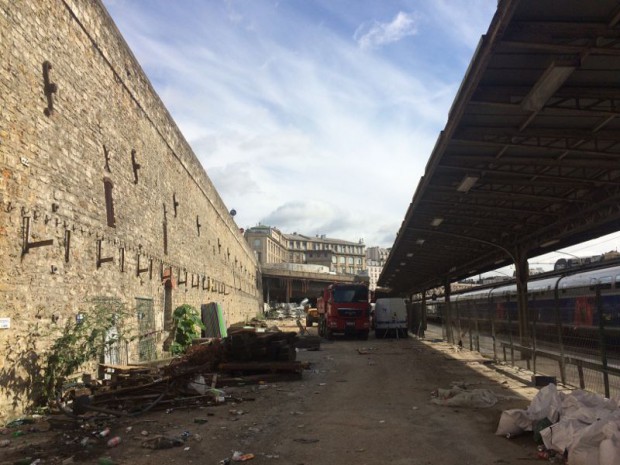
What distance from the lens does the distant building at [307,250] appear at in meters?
132

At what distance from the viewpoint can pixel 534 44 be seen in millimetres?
5895

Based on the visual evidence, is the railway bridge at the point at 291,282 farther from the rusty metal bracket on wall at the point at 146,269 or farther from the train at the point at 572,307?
the train at the point at 572,307

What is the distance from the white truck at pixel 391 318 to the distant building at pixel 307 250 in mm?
98438

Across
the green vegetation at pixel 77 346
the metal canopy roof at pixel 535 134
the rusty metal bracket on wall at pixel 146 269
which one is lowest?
the green vegetation at pixel 77 346

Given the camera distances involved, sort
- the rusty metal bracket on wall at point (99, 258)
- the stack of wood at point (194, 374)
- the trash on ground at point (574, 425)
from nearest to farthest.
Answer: the trash on ground at point (574, 425) < the stack of wood at point (194, 374) < the rusty metal bracket on wall at point (99, 258)

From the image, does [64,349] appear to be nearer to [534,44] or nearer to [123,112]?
[123,112]

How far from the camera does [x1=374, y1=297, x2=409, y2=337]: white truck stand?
100 feet

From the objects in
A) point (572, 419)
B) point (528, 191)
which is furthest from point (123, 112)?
point (572, 419)

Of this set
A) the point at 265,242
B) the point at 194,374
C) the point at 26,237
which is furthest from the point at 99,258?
the point at 265,242

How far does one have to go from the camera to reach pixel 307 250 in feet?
535

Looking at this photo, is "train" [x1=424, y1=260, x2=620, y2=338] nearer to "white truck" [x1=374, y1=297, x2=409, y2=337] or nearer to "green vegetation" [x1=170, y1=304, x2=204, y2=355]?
"green vegetation" [x1=170, y1=304, x2=204, y2=355]

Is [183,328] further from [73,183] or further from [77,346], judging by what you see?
[73,183]

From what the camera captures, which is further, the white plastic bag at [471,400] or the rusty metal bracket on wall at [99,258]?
the rusty metal bracket on wall at [99,258]

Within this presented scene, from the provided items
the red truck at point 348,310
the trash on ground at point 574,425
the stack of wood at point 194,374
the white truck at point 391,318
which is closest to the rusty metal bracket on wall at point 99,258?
the stack of wood at point 194,374
